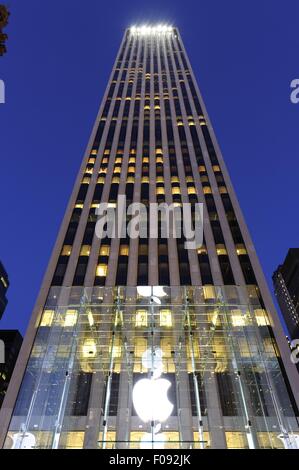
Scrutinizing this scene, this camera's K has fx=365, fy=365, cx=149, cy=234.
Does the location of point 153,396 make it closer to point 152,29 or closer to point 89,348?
point 89,348

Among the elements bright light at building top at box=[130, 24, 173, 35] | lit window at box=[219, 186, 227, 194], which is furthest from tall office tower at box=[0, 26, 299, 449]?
bright light at building top at box=[130, 24, 173, 35]

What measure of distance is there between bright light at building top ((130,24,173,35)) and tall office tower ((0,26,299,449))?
7017cm

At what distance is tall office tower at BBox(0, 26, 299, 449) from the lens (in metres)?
22.2

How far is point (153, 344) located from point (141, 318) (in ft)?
8.50

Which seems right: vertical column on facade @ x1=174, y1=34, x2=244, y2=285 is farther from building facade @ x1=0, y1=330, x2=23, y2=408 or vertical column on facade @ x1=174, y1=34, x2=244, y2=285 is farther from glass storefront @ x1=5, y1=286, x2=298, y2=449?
building facade @ x1=0, y1=330, x2=23, y2=408

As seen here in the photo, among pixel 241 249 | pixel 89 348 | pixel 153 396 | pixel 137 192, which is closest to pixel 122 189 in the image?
pixel 137 192

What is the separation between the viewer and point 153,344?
25.2 meters

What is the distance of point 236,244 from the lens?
36406 mm

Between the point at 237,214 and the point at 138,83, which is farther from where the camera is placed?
the point at 138,83

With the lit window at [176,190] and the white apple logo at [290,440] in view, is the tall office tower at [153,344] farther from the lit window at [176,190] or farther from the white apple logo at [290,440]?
the lit window at [176,190]

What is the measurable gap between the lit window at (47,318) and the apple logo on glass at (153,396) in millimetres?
8321

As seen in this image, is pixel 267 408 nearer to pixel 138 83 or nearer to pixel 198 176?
pixel 198 176
